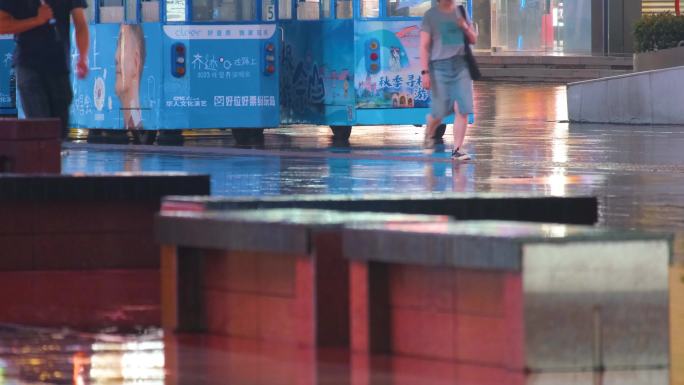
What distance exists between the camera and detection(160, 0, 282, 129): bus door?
71.3ft

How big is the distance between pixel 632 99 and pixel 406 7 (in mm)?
5369

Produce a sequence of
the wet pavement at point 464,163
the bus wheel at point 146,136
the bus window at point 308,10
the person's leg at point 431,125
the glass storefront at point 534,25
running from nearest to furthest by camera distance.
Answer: the wet pavement at point 464,163 < the person's leg at point 431,125 < the bus wheel at point 146,136 < the bus window at point 308,10 < the glass storefront at point 534,25

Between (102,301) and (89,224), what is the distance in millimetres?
1028

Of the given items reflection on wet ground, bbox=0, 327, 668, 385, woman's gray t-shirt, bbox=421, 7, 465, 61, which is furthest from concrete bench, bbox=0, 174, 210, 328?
woman's gray t-shirt, bbox=421, 7, 465, 61

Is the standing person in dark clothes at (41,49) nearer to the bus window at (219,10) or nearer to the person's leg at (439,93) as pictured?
the person's leg at (439,93)

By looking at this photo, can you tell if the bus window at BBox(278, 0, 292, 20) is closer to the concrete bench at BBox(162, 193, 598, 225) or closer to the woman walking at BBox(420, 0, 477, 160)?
the woman walking at BBox(420, 0, 477, 160)

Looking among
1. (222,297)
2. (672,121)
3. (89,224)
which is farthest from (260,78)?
(222,297)

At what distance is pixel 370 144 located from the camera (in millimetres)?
22391

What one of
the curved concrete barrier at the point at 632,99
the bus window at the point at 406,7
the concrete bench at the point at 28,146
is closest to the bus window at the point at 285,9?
→ the bus window at the point at 406,7

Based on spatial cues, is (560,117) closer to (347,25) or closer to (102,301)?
(347,25)

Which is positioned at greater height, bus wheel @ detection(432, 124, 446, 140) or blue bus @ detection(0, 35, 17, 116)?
blue bus @ detection(0, 35, 17, 116)

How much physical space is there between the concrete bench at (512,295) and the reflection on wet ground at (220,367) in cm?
7

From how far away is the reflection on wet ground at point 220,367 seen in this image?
5746mm

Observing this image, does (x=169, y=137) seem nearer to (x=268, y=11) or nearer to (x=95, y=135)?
(x=95, y=135)
